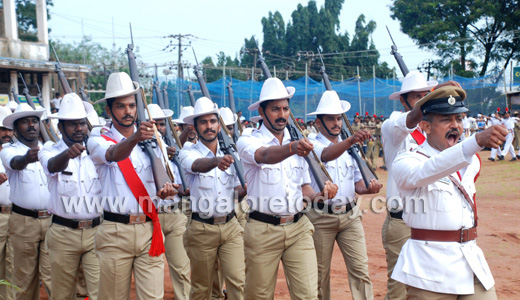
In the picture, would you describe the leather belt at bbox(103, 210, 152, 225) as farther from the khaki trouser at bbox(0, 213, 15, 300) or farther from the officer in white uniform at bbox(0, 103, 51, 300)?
the khaki trouser at bbox(0, 213, 15, 300)

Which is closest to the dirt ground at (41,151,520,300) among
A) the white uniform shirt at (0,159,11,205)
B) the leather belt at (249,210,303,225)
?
the white uniform shirt at (0,159,11,205)

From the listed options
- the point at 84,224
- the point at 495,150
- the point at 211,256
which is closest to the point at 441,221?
the point at 211,256

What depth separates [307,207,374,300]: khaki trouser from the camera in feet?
20.3

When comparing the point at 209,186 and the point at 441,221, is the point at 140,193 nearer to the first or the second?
the point at 209,186

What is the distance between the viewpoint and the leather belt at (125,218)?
5129 millimetres

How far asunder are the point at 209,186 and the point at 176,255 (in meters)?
1.18

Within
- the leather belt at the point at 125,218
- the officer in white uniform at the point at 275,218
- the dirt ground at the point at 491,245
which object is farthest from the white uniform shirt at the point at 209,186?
the dirt ground at the point at 491,245

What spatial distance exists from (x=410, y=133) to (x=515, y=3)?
38999 mm

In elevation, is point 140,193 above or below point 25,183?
above

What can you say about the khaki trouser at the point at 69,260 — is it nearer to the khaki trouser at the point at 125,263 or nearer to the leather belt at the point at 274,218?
the khaki trouser at the point at 125,263

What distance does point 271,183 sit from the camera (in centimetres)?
544

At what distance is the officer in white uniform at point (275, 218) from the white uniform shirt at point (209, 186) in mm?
885

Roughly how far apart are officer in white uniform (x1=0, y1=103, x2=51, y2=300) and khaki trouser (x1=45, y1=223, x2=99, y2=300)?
965mm

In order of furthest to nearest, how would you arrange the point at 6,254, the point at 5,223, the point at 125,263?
the point at 6,254, the point at 5,223, the point at 125,263
